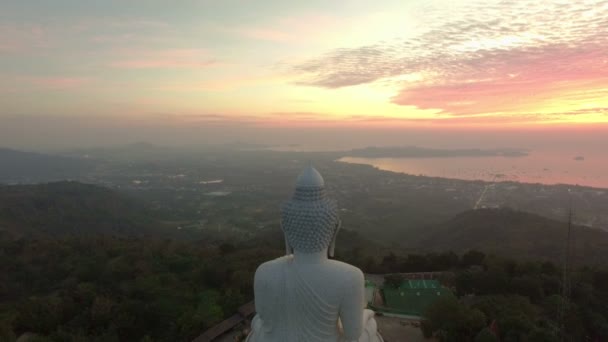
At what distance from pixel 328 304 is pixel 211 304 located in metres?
8.19

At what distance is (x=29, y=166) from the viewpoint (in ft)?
353

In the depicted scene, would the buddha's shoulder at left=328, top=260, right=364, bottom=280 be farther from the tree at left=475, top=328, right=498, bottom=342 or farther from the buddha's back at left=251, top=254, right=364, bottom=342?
the tree at left=475, top=328, right=498, bottom=342

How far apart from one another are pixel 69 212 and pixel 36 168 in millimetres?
77993

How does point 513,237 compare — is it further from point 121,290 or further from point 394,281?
point 121,290

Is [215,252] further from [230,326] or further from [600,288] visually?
[600,288]

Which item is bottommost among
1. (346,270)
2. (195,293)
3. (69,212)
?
(69,212)

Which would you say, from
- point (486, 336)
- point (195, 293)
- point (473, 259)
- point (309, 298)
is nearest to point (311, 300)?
point (309, 298)

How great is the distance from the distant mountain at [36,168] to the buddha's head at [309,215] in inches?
4041

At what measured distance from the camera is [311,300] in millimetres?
5910

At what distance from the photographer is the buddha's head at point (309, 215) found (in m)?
5.98

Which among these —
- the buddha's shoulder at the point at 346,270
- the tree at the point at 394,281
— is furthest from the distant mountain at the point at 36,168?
the buddha's shoulder at the point at 346,270

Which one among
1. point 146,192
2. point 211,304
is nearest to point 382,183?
point 146,192

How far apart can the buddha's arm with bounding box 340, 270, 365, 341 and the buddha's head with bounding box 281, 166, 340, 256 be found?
0.76 meters

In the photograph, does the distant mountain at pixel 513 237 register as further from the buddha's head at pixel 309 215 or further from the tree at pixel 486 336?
the buddha's head at pixel 309 215
